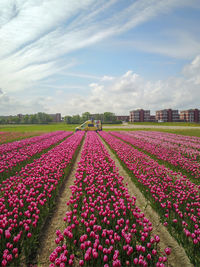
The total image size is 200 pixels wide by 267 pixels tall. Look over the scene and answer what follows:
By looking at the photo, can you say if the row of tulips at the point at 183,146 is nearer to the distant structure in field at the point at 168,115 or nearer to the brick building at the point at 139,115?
the distant structure in field at the point at 168,115

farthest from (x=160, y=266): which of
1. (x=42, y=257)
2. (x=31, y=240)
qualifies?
(x=31, y=240)

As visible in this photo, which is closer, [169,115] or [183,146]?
[183,146]

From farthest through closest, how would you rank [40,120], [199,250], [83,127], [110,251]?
[40,120]
[83,127]
[199,250]
[110,251]

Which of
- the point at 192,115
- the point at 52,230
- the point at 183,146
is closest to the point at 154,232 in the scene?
the point at 52,230

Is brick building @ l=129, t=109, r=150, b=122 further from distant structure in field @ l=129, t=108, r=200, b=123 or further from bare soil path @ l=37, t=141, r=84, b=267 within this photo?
bare soil path @ l=37, t=141, r=84, b=267

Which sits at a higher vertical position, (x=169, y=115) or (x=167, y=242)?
(x=169, y=115)

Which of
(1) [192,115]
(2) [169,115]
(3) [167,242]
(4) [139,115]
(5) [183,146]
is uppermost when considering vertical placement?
(4) [139,115]

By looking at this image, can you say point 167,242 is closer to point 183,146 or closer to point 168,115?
point 183,146

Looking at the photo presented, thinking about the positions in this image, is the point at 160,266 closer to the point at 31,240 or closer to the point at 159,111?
the point at 31,240

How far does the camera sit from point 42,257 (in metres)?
3.50

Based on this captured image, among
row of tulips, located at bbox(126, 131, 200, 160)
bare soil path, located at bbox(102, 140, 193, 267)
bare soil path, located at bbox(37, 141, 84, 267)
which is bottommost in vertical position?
bare soil path, located at bbox(102, 140, 193, 267)

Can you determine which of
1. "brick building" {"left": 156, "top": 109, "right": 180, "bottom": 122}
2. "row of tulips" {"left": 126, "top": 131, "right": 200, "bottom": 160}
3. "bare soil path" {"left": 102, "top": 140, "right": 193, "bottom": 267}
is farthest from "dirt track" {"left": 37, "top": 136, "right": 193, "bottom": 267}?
"brick building" {"left": 156, "top": 109, "right": 180, "bottom": 122}

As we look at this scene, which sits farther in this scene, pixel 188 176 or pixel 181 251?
pixel 188 176

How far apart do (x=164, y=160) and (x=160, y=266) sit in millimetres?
8947
